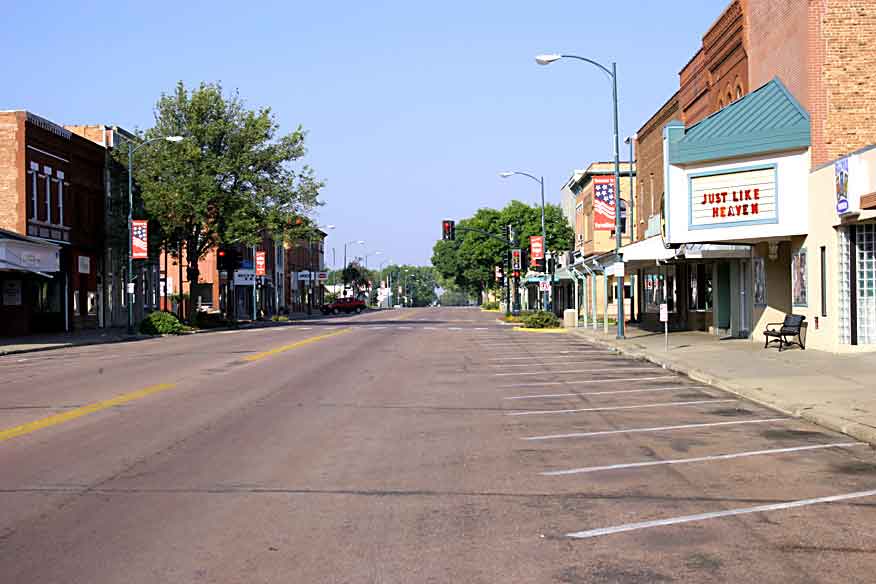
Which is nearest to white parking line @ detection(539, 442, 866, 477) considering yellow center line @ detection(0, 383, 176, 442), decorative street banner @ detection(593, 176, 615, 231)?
yellow center line @ detection(0, 383, 176, 442)

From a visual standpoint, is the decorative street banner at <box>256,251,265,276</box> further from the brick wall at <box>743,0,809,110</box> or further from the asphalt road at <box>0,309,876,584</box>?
the asphalt road at <box>0,309,876,584</box>

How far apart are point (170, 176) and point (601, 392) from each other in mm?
41128

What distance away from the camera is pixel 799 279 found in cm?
2748

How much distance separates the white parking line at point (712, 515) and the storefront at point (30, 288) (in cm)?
3709

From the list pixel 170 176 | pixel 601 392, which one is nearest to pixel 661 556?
pixel 601 392

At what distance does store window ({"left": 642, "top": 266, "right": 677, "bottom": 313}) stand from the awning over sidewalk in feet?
85.7

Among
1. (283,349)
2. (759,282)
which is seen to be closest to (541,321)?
(759,282)

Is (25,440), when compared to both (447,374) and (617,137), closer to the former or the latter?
(447,374)

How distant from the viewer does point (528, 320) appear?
51625 mm

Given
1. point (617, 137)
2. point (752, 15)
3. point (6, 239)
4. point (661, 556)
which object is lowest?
point (661, 556)

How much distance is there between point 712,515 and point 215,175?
50.1 metres

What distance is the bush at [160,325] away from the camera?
48.6m

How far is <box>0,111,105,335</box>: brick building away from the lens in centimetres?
4688

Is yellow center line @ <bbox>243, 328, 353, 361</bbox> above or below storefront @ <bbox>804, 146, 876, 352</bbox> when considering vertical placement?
below
